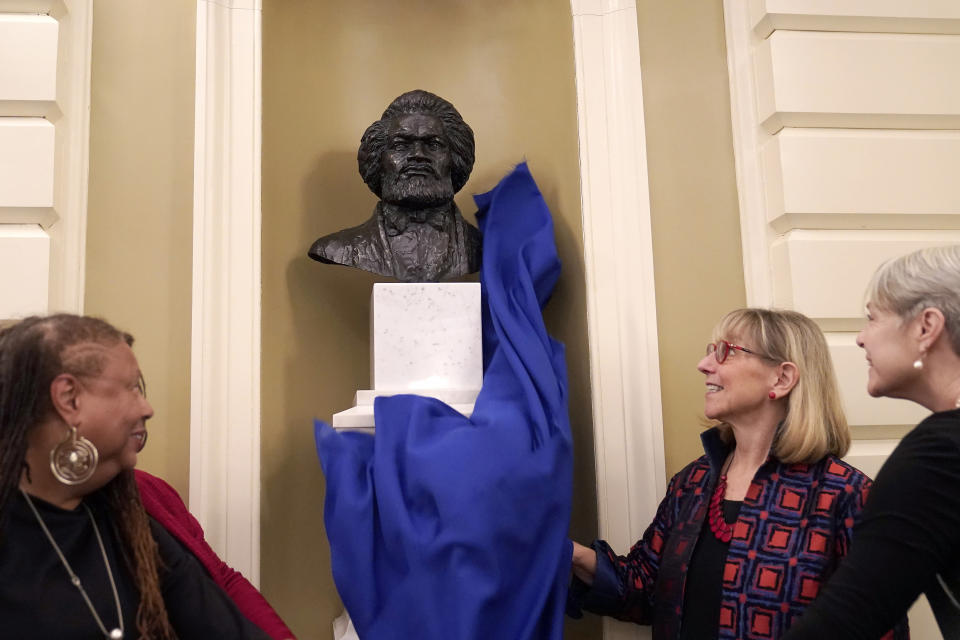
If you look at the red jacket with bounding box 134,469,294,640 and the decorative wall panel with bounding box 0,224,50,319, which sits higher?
the decorative wall panel with bounding box 0,224,50,319

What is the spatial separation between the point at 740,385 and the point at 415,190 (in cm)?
111

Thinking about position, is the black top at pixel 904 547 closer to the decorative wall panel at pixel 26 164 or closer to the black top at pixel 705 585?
the black top at pixel 705 585

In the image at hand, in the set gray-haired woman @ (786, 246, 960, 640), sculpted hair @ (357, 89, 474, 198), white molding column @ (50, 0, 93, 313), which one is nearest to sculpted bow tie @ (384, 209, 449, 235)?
sculpted hair @ (357, 89, 474, 198)

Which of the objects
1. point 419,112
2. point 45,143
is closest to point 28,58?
point 45,143

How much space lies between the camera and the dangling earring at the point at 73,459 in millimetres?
1342

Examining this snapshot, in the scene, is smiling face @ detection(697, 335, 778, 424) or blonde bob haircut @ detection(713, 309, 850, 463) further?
smiling face @ detection(697, 335, 778, 424)

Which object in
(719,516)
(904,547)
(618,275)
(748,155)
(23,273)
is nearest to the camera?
(904,547)

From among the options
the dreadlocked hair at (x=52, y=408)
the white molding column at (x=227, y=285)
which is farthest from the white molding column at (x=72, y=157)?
the dreadlocked hair at (x=52, y=408)

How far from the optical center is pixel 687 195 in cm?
293

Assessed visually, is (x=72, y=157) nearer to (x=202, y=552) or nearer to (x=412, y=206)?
(x=412, y=206)

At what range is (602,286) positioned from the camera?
112 inches

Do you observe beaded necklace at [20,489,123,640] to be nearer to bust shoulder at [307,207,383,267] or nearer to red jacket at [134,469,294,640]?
red jacket at [134,469,294,640]

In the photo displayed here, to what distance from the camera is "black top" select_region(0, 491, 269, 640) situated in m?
1.28

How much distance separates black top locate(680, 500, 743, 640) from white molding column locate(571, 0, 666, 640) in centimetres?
69
